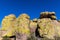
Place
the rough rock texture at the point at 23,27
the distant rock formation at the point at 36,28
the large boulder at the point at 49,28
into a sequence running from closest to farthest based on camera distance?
1. the large boulder at the point at 49,28
2. the distant rock formation at the point at 36,28
3. the rough rock texture at the point at 23,27

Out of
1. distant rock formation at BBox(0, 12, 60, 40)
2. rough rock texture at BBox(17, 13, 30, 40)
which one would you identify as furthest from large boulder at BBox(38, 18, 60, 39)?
rough rock texture at BBox(17, 13, 30, 40)

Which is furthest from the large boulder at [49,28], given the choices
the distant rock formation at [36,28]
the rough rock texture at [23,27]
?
the rough rock texture at [23,27]

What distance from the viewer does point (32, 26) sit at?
41031 millimetres

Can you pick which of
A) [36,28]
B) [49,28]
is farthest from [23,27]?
[49,28]

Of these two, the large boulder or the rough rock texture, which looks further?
the rough rock texture

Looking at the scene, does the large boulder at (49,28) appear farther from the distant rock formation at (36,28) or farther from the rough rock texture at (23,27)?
the rough rock texture at (23,27)

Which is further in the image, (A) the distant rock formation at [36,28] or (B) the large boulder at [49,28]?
(A) the distant rock formation at [36,28]

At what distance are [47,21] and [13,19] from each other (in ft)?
38.3

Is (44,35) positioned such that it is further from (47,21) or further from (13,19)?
(13,19)

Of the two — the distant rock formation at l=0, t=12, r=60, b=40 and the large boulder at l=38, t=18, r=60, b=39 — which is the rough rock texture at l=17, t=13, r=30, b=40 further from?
the large boulder at l=38, t=18, r=60, b=39

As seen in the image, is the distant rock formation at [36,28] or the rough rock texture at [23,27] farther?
the rough rock texture at [23,27]

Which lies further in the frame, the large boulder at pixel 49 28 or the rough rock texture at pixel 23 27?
the rough rock texture at pixel 23 27

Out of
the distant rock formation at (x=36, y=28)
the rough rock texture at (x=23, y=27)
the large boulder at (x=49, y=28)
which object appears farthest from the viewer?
the rough rock texture at (x=23, y=27)

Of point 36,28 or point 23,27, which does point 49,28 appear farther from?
point 23,27
